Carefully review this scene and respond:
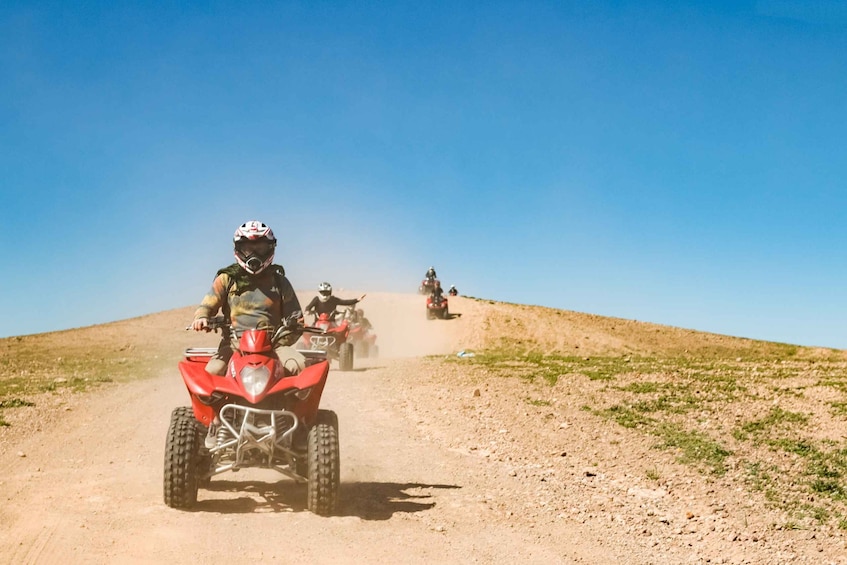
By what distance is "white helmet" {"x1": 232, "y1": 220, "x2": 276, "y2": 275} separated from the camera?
824 centimetres

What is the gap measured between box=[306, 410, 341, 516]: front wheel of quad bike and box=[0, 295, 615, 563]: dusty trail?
168mm

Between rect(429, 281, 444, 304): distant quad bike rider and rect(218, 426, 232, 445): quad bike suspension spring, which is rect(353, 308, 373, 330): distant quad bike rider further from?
rect(429, 281, 444, 304): distant quad bike rider

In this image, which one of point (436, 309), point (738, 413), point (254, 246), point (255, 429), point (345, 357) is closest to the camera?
point (255, 429)

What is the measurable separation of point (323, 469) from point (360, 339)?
2208 centimetres

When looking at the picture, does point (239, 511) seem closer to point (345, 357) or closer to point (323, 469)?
point (323, 469)

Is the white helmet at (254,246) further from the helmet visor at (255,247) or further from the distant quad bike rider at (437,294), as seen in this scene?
the distant quad bike rider at (437,294)

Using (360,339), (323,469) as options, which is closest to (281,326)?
(323,469)

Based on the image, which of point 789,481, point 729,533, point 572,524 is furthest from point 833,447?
point 572,524

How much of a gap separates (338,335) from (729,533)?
1581 cm

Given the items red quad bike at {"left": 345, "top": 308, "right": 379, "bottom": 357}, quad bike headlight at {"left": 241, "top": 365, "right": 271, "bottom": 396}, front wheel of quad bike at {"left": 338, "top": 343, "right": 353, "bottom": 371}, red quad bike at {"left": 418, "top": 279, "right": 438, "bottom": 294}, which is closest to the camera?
quad bike headlight at {"left": 241, "top": 365, "right": 271, "bottom": 396}

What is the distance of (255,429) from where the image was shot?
719 centimetres

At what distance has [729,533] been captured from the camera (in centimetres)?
809

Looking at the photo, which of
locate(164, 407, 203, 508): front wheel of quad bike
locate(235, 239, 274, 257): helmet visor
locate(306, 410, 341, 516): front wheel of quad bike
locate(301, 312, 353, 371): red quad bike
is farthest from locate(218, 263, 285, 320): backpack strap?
locate(301, 312, 353, 371): red quad bike

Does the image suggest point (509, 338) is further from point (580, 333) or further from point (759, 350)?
point (759, 350)
